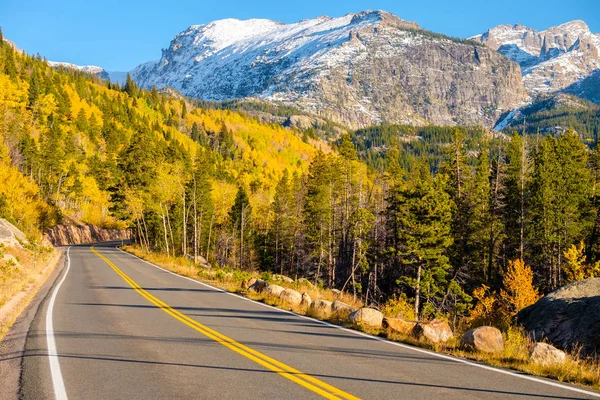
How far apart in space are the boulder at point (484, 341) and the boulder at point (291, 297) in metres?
7.22

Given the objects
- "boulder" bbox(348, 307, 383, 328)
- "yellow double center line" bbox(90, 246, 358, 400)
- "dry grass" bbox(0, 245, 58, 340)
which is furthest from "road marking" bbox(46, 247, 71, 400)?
"boulder" bbox(348, 307, 383, 328)

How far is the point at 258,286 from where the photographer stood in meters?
18.2

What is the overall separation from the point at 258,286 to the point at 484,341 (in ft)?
36.1

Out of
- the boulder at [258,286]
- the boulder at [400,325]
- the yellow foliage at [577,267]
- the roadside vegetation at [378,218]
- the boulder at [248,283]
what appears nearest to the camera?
the boulder at [400,325]

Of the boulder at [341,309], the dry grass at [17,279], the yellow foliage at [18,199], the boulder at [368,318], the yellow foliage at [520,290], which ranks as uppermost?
the yellow foliage at [18,199]

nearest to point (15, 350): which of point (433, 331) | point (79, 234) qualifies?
point (433, 331)

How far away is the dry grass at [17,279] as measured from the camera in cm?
1273

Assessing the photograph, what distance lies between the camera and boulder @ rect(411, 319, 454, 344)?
9.50 m

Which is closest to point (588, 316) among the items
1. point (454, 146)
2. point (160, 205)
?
point (454, 146)

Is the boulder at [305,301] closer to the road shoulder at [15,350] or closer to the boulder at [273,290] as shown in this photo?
the boulder at [273,290]

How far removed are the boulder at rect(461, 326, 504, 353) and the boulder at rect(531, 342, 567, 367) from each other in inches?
30.4

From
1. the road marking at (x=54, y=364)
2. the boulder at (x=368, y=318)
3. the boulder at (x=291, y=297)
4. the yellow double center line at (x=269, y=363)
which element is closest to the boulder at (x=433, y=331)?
the boulder at (x=368, y=318)

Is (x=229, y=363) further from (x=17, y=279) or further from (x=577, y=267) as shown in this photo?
(x=577, y=267)

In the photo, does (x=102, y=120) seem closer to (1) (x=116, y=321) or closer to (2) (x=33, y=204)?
(2) (x=33, y=204)
